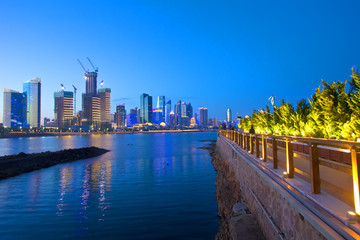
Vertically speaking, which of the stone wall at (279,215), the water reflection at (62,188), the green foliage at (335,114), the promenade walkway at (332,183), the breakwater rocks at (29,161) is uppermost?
the green foliage at (335,114)

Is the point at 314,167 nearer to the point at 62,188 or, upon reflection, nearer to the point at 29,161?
the point at 62,188

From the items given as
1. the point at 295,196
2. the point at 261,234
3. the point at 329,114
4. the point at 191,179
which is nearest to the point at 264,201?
the point at 261,234

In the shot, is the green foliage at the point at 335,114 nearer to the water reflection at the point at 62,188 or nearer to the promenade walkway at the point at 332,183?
the promenade walkway at the point at 332,183

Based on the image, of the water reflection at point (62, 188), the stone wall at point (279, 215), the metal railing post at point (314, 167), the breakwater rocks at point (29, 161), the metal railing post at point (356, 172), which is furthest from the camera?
the breakwater rocks at point (29, 161)

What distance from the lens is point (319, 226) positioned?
367cm

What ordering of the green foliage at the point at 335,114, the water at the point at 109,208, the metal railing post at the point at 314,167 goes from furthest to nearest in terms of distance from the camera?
the green foliage at the point at 335,114, the water at the point at 109,208, the metal railing post at the point at 314,167

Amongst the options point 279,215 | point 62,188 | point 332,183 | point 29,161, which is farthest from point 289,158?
point 29,161

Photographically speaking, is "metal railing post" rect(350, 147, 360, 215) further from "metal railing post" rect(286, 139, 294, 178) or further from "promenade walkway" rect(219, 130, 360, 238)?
"metal railing post" rect(286, 139, 294, 178)

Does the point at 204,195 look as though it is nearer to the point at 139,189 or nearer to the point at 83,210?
the point at 139,189

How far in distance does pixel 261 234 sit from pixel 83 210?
1126cm

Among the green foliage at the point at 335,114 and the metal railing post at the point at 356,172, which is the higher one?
the green foliage at the point at 335,114

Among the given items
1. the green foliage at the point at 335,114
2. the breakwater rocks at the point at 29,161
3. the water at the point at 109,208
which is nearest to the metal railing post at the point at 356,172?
the water at the point at 109,208

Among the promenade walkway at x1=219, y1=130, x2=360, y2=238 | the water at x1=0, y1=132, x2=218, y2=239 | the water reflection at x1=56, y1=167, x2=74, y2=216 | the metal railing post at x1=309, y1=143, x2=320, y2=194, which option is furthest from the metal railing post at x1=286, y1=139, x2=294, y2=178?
the water reflection at x1=56, y1=167, x2=74, y2=216

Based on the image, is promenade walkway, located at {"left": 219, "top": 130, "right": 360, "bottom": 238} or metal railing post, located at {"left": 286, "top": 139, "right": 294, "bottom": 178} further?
metal railing post, located at {"left": 286, "top": 139, "right": 294, "bottom": 178}
